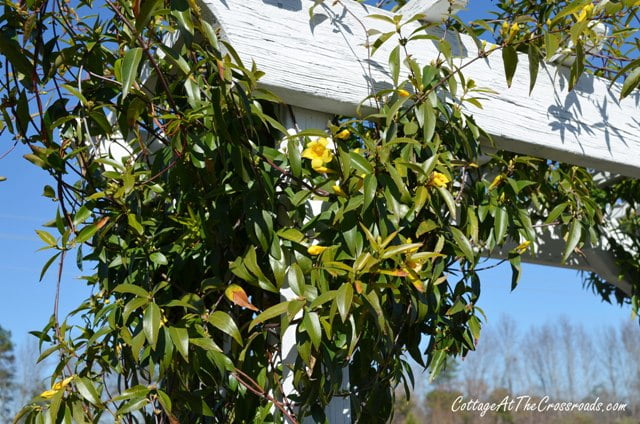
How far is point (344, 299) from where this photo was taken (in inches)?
40.9

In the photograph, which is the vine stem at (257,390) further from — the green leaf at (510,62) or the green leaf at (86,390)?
the green leaf at (510,62)

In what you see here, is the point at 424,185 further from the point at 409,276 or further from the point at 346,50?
the point at 346,50

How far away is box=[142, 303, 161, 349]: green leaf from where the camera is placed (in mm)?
1085

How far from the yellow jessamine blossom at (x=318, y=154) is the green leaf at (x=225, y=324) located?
1.00 ft

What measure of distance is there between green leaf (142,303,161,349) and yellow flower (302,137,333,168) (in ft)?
1.21

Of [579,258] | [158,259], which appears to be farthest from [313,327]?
[579,258]

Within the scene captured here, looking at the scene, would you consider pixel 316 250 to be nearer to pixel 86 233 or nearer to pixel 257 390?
pixel 257 390

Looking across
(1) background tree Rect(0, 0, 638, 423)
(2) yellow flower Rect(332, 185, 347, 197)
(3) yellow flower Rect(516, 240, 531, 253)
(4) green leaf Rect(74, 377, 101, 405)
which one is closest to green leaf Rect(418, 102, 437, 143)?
(1) background tree Rect(0, 0, 638, 423)

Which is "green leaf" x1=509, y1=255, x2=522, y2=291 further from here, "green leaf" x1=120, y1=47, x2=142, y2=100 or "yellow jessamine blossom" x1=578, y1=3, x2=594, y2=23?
"green leaf" x1=120, y1=47, x2=142, y2=100

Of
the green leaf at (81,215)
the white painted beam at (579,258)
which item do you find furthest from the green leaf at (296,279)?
the white painted beam at (579,258)

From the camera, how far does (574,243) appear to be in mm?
1628

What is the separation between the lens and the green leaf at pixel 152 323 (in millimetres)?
1085

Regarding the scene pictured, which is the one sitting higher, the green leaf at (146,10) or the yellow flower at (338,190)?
the green leaf at (146,10)

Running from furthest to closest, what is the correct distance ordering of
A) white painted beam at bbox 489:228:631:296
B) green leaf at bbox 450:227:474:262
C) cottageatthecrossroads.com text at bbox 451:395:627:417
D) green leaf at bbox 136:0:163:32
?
1. white painted beam at bbox 489:228:631:296
2. cottageatthecrossroads.com text at bbox 451:395:627:417
3. green leaf at bbox 450:227:474:262
4. green leaf at bbox 136:0:163:32
